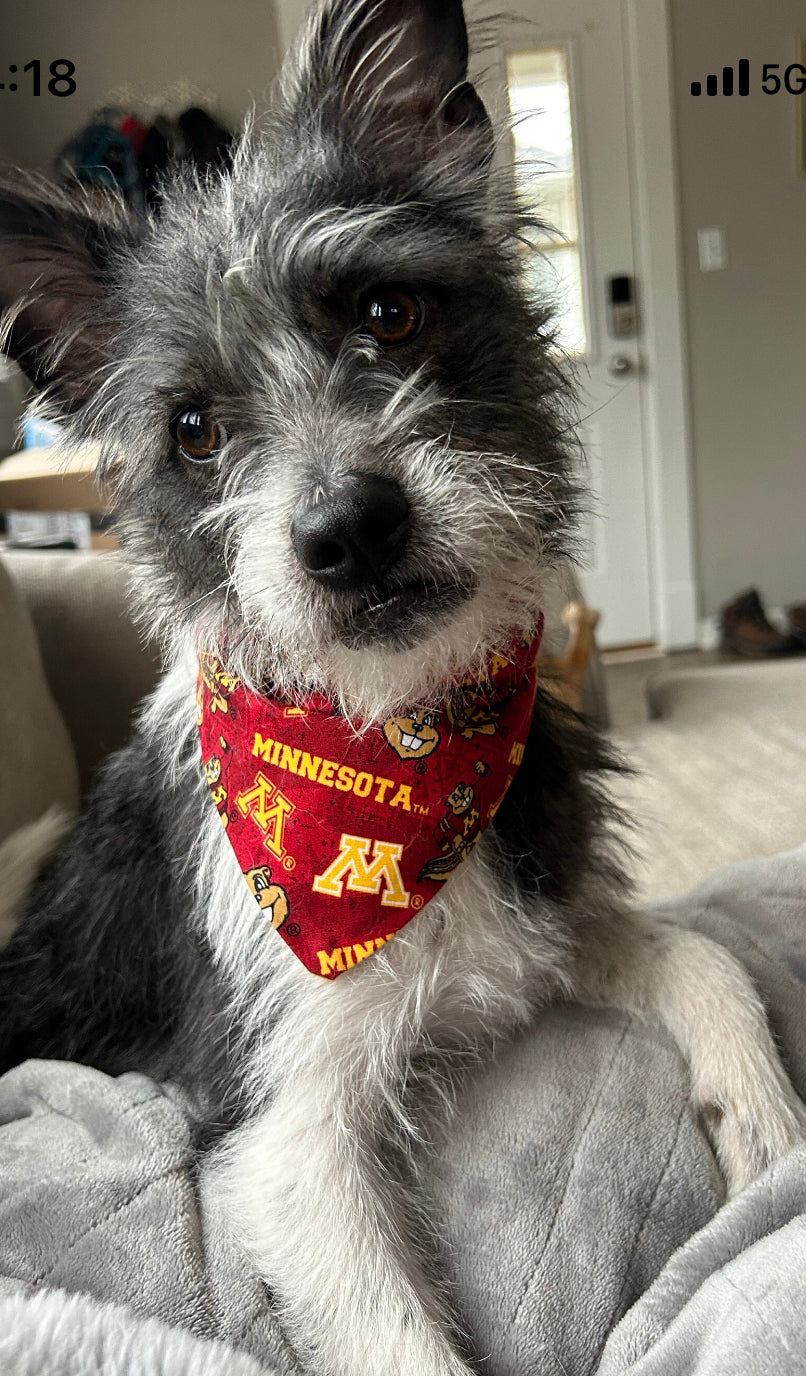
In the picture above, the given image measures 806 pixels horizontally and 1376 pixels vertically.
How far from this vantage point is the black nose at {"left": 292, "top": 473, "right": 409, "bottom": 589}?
1033 mm

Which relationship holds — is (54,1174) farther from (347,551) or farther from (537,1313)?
(347,551)

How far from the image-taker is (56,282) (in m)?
1.35

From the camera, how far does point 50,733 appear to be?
1.85 metres

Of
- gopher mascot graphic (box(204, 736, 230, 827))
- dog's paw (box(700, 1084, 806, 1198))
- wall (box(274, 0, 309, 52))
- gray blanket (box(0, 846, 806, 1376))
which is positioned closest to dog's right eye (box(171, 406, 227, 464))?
gopher mascot graphic (box(204, 736, 230, 827))

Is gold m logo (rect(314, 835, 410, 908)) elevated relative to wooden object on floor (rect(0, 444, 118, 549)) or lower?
lower

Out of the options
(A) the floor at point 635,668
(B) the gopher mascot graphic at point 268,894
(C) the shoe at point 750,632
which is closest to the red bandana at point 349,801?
(B) the gopher mascot graphic at point 268,894

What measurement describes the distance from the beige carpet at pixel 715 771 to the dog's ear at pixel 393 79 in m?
1.13

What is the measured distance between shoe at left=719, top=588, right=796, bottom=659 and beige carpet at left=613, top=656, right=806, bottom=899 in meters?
2.12

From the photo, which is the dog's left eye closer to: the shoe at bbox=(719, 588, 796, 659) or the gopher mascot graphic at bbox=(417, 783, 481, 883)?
the gopher mascot graphic at bbox=(417, 783, 481, 883)

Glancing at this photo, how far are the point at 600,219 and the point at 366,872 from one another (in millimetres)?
4871

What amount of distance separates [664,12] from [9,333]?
4.93 metres

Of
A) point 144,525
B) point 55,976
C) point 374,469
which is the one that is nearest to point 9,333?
point 144,525

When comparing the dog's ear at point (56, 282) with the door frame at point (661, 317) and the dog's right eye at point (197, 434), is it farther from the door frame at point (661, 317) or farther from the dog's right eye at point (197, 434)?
the door frame at point (661, 317)

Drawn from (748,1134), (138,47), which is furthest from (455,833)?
(138,47)
